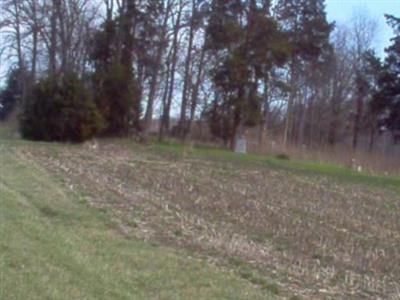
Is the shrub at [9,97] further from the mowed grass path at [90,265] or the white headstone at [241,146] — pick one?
the mowed grass path at [90,265]

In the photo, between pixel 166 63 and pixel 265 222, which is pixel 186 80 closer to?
pixel 166 63

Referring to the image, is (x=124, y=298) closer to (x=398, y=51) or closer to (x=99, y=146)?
(x=99, y=146)

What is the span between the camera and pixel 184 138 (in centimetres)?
5666

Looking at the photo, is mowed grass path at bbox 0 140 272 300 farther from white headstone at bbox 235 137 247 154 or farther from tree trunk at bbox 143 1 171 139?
tree trunk at bbox 143 1 171 139

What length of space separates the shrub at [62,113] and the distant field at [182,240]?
61.2ft

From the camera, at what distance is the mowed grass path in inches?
307

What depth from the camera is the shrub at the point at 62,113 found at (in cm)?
4172

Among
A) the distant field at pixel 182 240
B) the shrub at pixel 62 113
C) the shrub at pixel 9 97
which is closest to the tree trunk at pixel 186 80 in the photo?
the shrub at pixel 62 113

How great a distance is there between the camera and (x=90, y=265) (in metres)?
8.92

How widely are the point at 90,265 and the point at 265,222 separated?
6117 mm

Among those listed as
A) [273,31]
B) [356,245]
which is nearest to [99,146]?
[273,31]

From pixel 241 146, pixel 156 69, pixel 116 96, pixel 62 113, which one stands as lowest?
pixel 241 146

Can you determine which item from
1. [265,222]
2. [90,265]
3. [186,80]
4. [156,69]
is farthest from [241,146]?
[90,265]

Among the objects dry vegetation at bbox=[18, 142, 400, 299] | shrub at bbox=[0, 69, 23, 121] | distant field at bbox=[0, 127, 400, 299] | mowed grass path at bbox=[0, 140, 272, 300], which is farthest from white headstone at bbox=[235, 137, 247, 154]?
mowed grass path at bbox=[0, 140, 272, 300]
